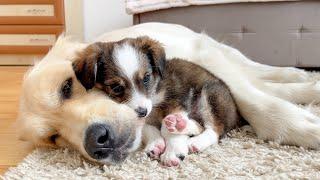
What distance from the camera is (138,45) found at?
142 cm

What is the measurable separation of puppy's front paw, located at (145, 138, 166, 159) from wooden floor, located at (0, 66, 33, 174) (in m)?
0.41

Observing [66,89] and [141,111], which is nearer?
[141,111]

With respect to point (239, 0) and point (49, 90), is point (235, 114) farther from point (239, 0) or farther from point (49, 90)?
point (239, 0)

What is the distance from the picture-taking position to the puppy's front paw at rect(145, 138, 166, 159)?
133cm

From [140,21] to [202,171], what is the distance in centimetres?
129

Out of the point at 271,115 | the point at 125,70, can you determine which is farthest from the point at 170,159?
the point at 271,115

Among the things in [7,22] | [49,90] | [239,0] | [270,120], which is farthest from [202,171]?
[7,22]

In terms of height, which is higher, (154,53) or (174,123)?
(154,53)

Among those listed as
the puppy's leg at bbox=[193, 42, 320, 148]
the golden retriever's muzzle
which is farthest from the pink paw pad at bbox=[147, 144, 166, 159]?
the puppy's leg at bbox=[193, 42, 320, 148]

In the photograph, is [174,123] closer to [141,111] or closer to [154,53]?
[141,111]

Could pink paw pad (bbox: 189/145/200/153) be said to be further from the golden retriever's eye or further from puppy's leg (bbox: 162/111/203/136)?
the golden retriever's eye

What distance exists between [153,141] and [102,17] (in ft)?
6.92

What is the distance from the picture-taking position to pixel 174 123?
1.31 metres

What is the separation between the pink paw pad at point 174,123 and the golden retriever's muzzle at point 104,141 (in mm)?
114
